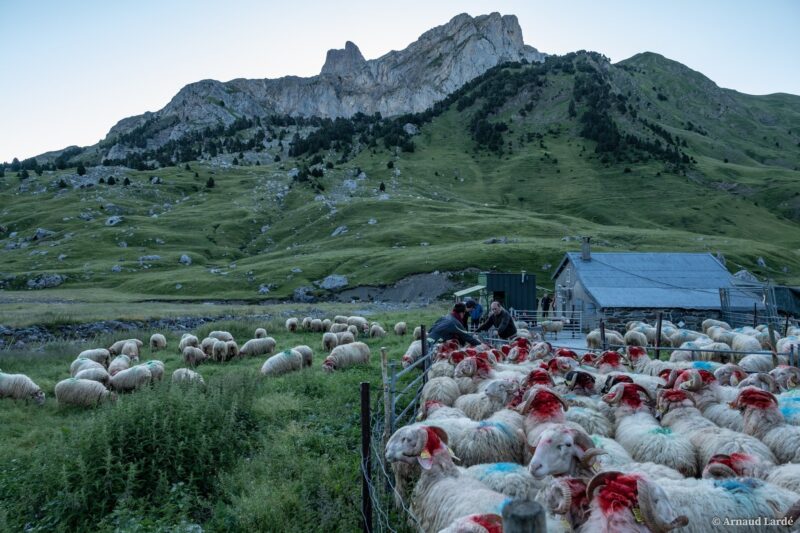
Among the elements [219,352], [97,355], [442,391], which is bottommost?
[219,352]

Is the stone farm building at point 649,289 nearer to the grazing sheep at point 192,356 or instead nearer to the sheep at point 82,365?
the grazing sheep at point 192,356

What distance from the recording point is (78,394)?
12.4m

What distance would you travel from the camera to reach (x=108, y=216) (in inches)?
3625

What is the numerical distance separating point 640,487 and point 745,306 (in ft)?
99.4

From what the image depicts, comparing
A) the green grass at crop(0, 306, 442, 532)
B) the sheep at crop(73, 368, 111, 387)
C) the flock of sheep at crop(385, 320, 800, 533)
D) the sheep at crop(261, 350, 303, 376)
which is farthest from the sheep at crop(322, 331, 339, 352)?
the flock of sheep at crop(385, 320, 800, 533)

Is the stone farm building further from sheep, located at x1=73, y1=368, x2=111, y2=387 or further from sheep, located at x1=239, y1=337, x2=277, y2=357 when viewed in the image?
sheep, located at x1=73, y1=368, x2=111, y2=387

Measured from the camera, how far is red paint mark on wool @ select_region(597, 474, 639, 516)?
385cm

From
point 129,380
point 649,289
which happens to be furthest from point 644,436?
point 649,289

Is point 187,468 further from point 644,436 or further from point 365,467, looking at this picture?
point 644,436

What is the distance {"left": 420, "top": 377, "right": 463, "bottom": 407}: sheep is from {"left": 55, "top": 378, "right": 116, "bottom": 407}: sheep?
28.7 feet

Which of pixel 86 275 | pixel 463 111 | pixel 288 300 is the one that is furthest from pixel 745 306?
pixel 463 111

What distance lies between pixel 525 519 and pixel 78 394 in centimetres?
1366

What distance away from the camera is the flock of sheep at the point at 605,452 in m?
4.19

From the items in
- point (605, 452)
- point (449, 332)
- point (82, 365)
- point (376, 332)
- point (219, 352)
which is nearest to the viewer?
point (605, 452)
